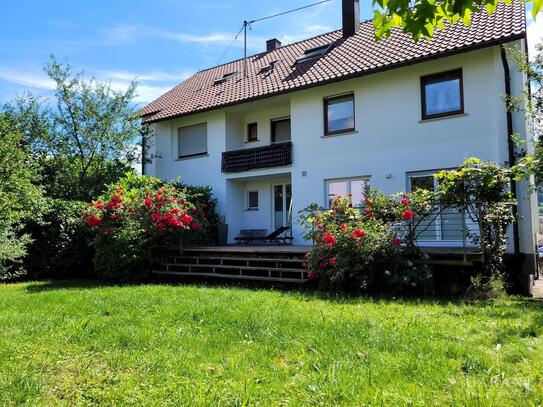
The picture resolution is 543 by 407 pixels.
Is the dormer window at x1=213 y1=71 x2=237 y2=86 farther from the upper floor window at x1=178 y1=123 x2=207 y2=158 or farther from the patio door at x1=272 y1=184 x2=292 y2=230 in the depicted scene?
the patio door at x1=272 y1=184 x2=292 y2=230

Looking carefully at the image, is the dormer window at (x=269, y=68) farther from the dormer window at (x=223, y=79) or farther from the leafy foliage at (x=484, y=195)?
the leafy foliage at (x=484, y=195)

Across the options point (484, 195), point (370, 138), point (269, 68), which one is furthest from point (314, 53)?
point (484, 195)

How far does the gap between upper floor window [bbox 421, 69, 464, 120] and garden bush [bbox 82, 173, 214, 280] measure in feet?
24.0

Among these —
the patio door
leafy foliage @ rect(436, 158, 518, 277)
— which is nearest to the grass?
leafy foliage @ rect(436, 158, 518, 277)

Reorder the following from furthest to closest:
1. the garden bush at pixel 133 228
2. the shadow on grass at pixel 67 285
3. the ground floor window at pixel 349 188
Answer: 1. the ground floor window at pixel 349 188
2. the garden bush at pixel 133 228
3. the shadow on grass at pixel 67 285

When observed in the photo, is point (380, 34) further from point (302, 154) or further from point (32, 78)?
point (32, 78)

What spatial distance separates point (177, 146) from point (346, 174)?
8.22 m

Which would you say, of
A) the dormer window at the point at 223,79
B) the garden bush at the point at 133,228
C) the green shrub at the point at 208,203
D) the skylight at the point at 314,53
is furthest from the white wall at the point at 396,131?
the dormer window at the point at 223,79

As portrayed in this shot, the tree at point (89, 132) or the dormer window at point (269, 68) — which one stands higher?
the dormer window at point (269, 68)

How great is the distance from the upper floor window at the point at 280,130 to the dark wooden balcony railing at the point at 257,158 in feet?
4.54

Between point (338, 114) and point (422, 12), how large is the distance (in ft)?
37.9

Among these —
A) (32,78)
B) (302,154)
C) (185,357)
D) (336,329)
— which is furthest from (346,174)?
(32,78)

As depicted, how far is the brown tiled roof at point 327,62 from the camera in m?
11.6

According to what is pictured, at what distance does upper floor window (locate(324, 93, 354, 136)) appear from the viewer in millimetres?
13797
